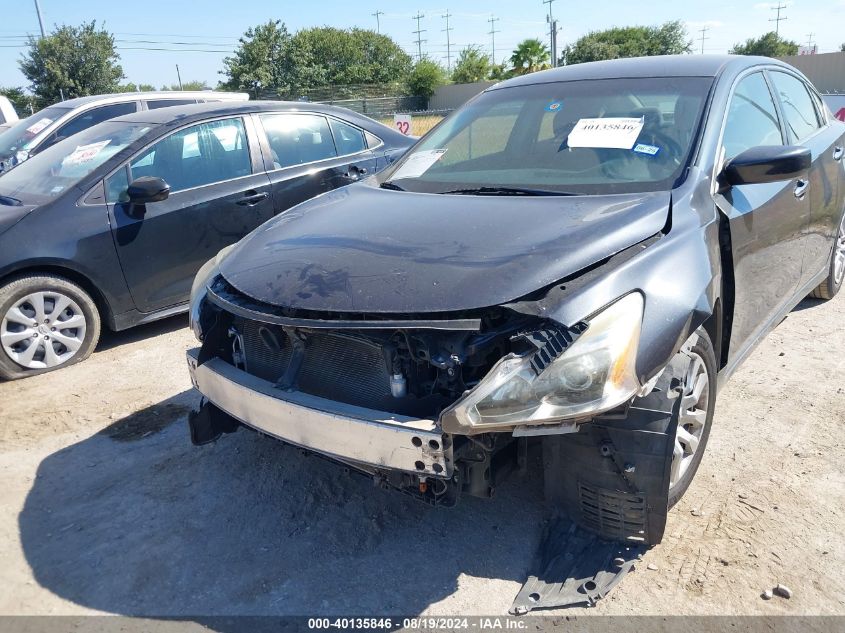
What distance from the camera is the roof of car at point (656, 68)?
130 inches

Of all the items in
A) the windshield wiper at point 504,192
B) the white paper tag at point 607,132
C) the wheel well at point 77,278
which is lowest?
the wheel well at point 77,278

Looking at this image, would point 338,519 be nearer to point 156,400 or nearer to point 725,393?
point 156,400

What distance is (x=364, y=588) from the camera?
2.48 m

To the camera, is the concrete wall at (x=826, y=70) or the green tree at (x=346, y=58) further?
the green tree at (x=346, y=58)

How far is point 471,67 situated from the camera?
64375 millimetres

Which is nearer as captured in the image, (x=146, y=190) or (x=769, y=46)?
(x=146, y=190)

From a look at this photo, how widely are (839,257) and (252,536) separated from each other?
179 inches

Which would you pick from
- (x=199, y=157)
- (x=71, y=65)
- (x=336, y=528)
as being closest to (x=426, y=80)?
(x=71, y=65)

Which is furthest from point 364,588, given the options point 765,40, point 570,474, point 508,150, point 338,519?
point 765,40

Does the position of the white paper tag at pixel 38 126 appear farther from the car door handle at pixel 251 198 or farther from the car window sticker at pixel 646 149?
the car window sticker at pixel 646 149

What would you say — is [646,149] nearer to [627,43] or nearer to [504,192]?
[504,192]

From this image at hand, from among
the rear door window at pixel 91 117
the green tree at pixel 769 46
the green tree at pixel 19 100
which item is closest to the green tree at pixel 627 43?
the green tree at pixel 769 46

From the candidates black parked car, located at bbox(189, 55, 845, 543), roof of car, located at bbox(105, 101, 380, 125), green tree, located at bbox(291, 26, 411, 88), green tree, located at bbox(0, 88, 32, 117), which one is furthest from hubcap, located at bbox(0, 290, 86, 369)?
green tree, located at bbox(291, 26, 411, 88)

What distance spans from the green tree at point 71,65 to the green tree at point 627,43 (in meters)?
35.4
